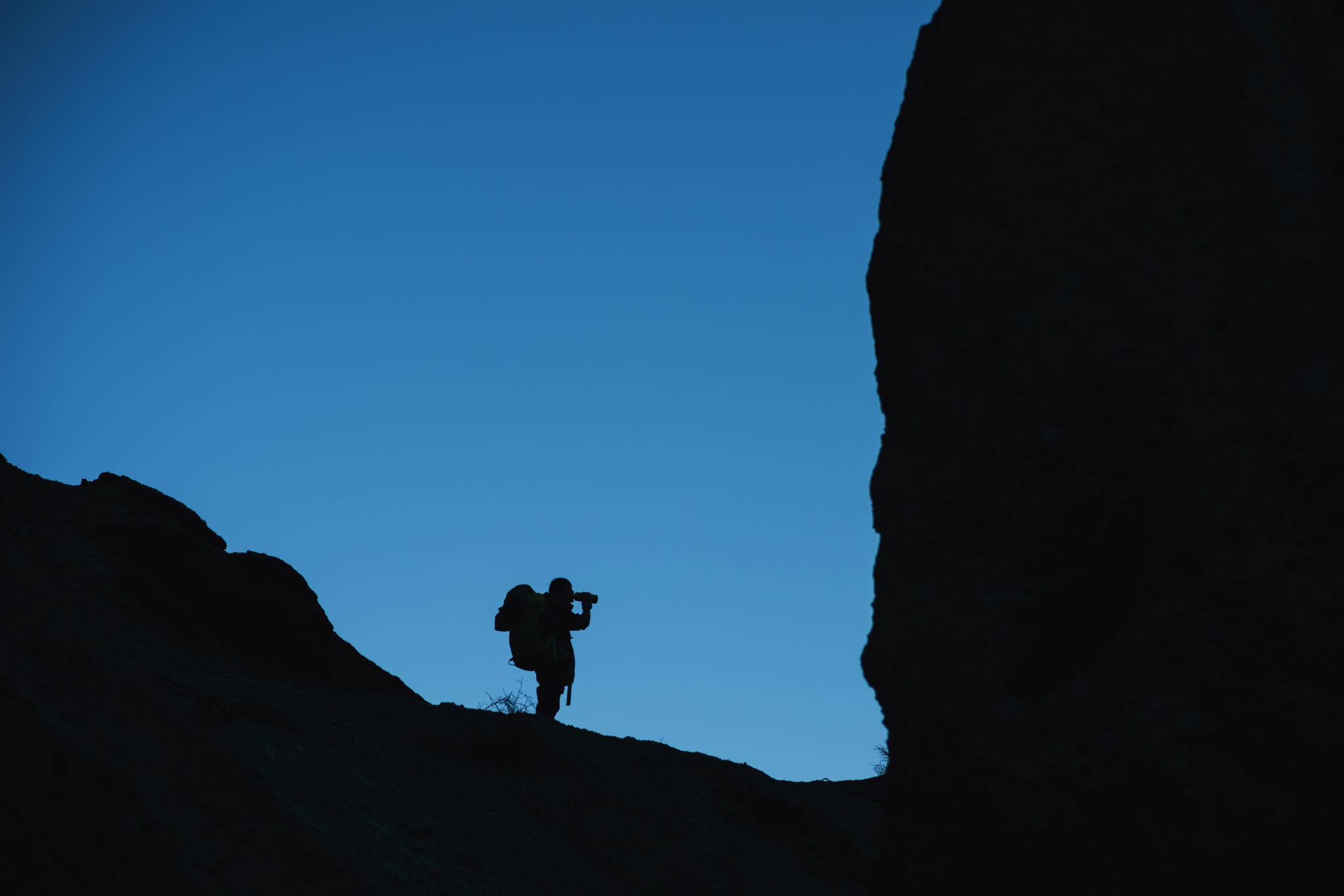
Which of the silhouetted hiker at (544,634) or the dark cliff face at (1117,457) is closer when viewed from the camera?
the dark cliff face at (1117,457)

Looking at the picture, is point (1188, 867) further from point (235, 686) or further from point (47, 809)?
point (235, 686)

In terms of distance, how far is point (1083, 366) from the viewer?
141 inches

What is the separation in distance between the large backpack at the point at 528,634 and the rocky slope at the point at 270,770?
1616mm

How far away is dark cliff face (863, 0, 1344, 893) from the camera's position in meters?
3.12

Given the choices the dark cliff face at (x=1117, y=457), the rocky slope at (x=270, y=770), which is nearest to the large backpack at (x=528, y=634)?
the rocky slope at (x=270, y=770)

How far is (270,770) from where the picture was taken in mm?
5211

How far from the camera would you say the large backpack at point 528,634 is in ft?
34.1

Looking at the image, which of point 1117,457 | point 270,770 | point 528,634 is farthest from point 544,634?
point 1117,457

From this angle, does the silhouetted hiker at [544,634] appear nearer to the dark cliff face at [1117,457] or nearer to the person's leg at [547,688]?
the person's leg at [547,688]

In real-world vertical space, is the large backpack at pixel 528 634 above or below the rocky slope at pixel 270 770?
above

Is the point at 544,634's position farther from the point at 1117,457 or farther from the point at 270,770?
the point at 1117,457

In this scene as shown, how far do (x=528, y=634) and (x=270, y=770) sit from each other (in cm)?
527

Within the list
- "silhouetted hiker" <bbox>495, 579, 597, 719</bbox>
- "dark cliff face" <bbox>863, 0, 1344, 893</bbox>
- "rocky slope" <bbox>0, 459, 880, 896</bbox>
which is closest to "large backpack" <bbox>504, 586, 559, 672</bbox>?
"silhouetted hiker" <bbox>495, 579, 597, 719</bbox>

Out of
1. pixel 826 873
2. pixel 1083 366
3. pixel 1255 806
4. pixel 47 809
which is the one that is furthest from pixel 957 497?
pixel 826 873
